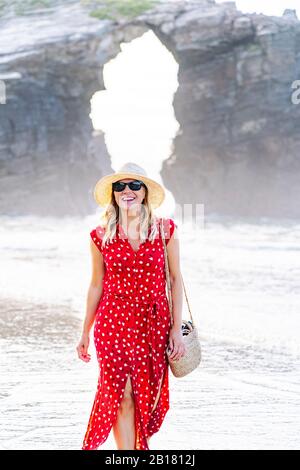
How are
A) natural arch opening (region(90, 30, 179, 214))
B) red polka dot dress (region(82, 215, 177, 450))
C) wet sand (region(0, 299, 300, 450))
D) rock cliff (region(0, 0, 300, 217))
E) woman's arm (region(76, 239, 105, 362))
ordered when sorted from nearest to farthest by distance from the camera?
1. red polka dot dress (region(82, 215, 177, 450))
2. woman's arm (region(76, 239, 105, 362))
3. wet sand (region(0, 299, 300, 450))
4. rock cliff (region(0, 0, 300, 217))
5. natural arch opening (region(90, 30, 179, 214))

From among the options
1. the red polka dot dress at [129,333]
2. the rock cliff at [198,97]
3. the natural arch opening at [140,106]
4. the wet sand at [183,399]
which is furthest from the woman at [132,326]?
the natural arch opening at [140,106]

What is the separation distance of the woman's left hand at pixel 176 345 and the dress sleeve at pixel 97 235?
0.44 metres

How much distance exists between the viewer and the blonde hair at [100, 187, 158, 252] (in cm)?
291

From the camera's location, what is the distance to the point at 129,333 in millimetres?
2910

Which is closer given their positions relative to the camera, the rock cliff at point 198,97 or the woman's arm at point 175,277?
the woman's arm at point 175,277

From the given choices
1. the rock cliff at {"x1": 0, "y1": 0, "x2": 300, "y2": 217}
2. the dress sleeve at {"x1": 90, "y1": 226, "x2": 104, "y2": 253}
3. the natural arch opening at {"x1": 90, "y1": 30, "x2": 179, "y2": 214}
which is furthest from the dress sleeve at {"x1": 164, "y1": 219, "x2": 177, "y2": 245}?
the natural arch opening at {"x1": 90, "y1": 30, "x2": 179, "y2": 214}

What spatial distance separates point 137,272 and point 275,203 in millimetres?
35385

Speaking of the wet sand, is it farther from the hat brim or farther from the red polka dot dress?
the hat brim

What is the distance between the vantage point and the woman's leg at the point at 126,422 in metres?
2.91

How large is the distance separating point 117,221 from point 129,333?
0.45 metres

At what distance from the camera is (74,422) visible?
391cm

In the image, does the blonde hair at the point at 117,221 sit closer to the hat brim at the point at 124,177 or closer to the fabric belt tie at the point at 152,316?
the hat brim at the point at 124,177
